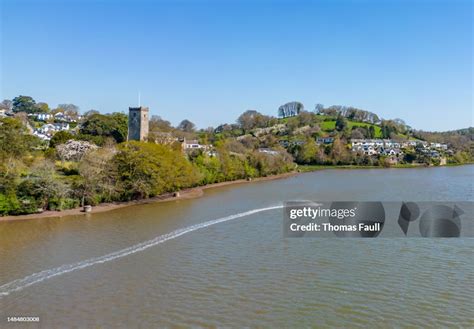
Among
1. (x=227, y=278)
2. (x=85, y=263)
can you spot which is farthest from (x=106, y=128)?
(x=227, y=278)

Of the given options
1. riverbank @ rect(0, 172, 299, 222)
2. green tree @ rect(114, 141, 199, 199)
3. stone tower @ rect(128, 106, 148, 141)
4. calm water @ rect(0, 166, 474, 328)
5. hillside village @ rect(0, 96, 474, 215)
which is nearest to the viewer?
calm water @ rect(0, 166, 474, 328)

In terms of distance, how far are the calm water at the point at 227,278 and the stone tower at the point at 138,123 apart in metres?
29.3

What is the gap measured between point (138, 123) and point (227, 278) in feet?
137

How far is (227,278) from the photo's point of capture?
15.7 metres

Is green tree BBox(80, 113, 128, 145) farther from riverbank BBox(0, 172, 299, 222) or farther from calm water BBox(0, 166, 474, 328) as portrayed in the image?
calm water BBox(0, 166, 474, 328)

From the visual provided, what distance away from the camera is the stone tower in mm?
53597

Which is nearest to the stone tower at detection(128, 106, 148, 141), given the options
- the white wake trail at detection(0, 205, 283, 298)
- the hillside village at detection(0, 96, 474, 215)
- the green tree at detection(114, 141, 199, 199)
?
the hillside village at detection(0, 96, 474, 215)

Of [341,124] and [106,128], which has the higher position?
[341,124]

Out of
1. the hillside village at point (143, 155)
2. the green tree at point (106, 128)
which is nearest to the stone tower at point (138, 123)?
the hillside village at point (143, 155)

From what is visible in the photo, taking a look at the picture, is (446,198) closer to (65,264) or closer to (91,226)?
(91,226)

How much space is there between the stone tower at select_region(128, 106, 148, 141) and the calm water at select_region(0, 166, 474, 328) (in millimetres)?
29285

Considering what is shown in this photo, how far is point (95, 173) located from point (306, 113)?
10942cm

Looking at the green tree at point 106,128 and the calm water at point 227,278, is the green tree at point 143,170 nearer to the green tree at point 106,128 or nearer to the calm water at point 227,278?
the calm water at point 227,278

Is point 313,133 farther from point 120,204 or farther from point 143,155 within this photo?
point 120,204
